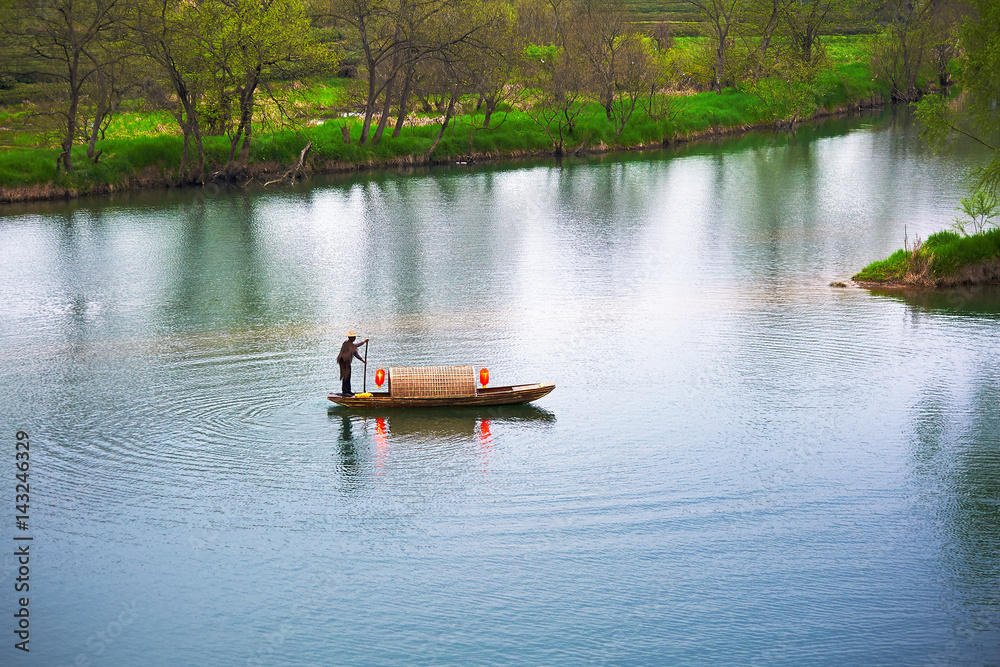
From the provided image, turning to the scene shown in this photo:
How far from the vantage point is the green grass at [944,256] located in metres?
34.8

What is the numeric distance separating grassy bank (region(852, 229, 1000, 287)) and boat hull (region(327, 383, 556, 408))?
58.8 ft

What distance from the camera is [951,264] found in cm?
3475

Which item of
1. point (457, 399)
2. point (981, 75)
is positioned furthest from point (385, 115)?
point (457, 399)

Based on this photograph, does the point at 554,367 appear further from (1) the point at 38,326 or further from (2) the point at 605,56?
(2) the point at 605,56

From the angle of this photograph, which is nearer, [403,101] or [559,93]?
[403,101]

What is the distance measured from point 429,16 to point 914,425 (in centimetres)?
5424

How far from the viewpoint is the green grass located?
34781 mm

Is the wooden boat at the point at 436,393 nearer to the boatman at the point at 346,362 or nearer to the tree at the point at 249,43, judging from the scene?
the boatman at the point at 346,362

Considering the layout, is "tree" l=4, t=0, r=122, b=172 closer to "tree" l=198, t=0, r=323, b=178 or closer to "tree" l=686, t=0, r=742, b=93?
"tree" l=198, t=0, r=323, b=178

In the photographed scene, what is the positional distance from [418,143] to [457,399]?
170ft

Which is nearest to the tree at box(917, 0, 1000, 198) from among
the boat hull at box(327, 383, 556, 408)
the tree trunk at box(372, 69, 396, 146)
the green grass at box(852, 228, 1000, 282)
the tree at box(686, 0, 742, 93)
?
the green grass at box(852, 228, 1000, 282)

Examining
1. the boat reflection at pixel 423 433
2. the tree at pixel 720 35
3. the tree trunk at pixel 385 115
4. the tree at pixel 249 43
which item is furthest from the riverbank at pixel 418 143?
the boat reflection at pixel 423 433

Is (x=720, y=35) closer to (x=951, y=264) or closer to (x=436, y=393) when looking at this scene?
(x=951, y=264)

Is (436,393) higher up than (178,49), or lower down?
lower down
